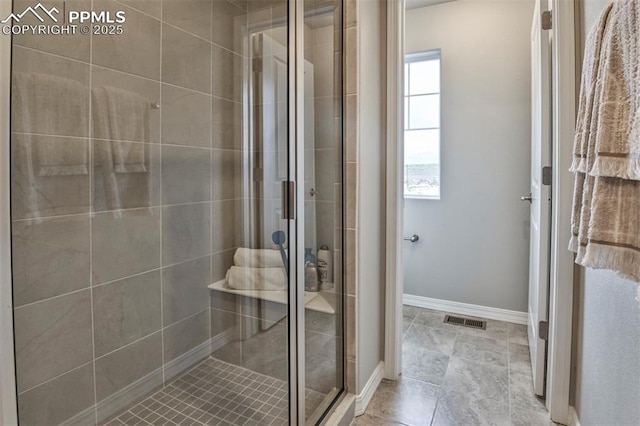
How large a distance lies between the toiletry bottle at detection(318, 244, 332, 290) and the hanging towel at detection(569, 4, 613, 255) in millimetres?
957

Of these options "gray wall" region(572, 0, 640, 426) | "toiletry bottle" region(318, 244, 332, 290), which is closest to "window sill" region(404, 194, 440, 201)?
"gray wall" region(572, 0, 640, 426)

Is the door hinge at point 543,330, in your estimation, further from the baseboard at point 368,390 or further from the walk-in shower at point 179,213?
the walk-in shower at point 179,213

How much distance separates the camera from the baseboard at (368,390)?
5.32 ft

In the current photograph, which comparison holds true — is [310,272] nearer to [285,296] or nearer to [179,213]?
[285,296]

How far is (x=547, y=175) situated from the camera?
64.2 inches

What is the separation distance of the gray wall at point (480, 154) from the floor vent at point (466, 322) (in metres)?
0.17

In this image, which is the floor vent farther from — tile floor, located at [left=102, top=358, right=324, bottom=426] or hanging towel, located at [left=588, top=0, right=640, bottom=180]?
hanging towel, located at [left=588, top=0, right=640, bottom=180]

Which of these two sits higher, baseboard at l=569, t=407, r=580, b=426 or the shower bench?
the shower bench

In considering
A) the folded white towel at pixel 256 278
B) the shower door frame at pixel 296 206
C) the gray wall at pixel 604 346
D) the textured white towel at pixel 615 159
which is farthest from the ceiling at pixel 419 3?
the folded white towel at pixel 256 278

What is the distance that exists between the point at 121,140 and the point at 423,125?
2.31m

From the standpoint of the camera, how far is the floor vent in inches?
101

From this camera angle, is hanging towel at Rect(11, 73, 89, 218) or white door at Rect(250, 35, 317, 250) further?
white door at Rect(250, 35, 317, 250)

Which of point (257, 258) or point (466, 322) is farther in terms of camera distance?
point (466, 322)

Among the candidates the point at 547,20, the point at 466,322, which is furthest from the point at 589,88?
the point at 466,322
